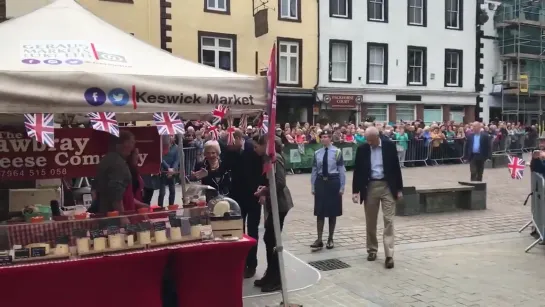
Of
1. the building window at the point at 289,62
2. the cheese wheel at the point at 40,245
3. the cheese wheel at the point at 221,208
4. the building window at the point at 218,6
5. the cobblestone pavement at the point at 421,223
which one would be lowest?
the cobblestone pavement at the point at 421,223

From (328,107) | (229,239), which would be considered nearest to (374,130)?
(229,239)

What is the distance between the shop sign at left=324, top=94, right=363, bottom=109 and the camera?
25.7 meters

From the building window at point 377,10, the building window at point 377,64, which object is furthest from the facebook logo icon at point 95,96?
the building window at point 377,10

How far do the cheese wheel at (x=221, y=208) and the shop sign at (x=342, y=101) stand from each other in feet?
68.4

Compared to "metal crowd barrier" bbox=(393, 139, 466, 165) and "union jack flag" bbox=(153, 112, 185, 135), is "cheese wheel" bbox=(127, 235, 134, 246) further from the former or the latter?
"metal crowd barrier" bbox=(393, 139, 466, 165)

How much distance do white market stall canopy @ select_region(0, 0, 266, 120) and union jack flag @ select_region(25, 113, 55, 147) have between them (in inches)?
7.9

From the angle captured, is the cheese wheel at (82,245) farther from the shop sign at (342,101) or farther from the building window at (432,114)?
the building window at (432,114)

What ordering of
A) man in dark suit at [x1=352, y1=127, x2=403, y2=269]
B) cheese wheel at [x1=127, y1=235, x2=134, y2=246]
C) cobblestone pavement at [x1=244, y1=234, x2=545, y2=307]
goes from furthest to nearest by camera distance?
1. man in dark suit at [x1=352, y1=127, x2=403, y2=269]
2. cobblestone pavement at [x1=244, y1=234, x2=545, y2=307]
3. cheese wheel at [x1=127, y1=235, x2=134, y2=246]

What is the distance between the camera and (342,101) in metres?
26.0

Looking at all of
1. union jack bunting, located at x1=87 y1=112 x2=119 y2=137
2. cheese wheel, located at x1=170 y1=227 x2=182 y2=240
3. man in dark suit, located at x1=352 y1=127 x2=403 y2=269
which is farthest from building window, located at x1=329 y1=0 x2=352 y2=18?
cheese wheel, located at x1=170 y1=227 x2=182 y2=240

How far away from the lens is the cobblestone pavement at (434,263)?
18.8 feet

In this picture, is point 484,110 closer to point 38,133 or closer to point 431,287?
point 431,287

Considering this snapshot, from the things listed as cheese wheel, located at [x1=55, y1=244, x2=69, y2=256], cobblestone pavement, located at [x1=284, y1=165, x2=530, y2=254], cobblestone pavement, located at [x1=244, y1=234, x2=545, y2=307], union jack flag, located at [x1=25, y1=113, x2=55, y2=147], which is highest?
union jack flag, located at [x1=25, y1=113, x2=55, y2=147]

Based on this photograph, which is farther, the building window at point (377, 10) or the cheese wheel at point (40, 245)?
the building window at point (377, 10)
